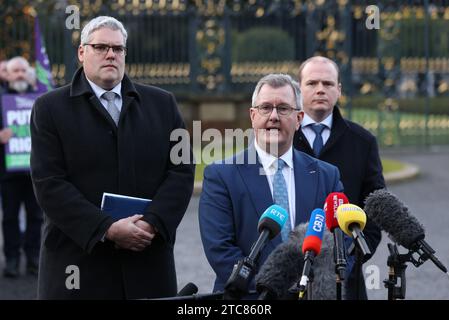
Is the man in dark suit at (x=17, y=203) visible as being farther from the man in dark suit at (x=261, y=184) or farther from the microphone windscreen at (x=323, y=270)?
the microphone windscreen at (x=323, y=270)

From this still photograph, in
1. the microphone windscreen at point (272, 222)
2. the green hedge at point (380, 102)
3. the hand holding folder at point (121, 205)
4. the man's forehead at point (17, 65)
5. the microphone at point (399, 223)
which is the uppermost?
the man's forehead at point (17, 65)

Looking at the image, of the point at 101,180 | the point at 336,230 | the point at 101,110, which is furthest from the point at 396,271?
the point at 101,110

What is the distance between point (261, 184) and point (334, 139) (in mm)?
1021

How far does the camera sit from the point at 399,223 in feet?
12.5

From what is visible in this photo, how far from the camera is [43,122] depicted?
4.84 m

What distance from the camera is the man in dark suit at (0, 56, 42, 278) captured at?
9.18 meters

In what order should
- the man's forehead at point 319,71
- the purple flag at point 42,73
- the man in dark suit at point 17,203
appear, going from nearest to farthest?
the man's forehead at point 319,71, the man in dark suit at point 17,203, the purple flag at point 42,73

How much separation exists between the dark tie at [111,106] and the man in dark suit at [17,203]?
14.5 feet

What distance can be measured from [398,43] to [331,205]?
53.9 ft

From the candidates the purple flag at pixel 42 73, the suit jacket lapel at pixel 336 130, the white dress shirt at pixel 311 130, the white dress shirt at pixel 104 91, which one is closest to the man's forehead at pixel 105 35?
the white dress shirt at pixel 104 91

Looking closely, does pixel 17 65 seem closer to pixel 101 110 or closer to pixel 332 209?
pixel 101 110

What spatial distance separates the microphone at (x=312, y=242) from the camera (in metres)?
3.32
